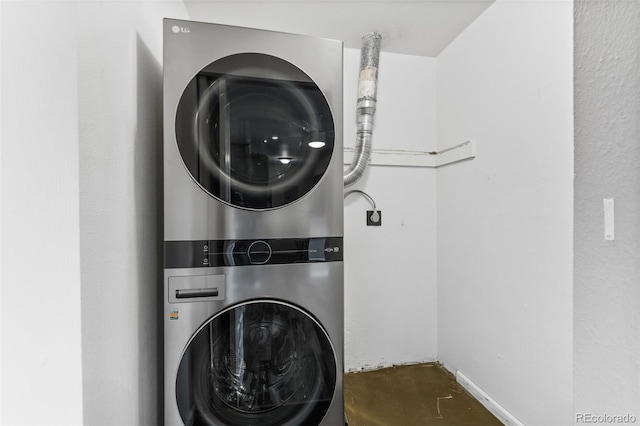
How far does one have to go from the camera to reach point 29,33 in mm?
553

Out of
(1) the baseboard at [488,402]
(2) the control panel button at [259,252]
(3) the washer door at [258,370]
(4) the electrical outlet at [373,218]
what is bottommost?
(1) the baseboard at [488,402]

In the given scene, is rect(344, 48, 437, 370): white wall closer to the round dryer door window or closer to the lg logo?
the round dryer door window

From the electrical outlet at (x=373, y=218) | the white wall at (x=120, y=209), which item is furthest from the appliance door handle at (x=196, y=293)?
the electrical outlet at (x=373, y=218)

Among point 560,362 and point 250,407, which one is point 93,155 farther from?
point 560,362

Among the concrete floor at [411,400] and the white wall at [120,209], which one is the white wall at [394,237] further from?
the white wall at [120,209]

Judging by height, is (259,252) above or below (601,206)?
below

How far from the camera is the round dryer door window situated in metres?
0.95

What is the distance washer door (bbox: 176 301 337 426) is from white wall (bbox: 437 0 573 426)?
0.89 meters

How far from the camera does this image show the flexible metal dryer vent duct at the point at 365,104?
5.60ft

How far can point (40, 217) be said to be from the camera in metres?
0.57

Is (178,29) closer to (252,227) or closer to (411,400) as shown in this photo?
(252,227)

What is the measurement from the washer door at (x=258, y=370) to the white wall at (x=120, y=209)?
0.55ft

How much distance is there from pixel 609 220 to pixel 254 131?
0.90 meters

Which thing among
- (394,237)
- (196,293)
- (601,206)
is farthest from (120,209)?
(394,237)
